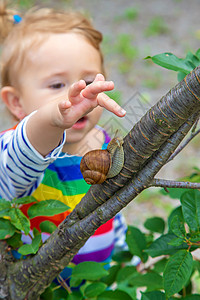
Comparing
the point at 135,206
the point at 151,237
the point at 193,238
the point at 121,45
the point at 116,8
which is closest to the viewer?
the point at 193,238

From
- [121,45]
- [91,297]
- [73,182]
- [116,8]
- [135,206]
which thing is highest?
[116,8]

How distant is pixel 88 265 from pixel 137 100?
0.35 metres

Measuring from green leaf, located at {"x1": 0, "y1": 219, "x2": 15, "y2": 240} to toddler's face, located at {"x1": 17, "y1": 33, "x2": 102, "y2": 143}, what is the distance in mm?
316

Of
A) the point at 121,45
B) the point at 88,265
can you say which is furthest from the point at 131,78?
the point at 88,265

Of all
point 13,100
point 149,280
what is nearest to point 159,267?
point 149,280

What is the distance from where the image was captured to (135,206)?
247cm

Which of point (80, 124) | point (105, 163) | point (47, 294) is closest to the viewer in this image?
point (105, 163)

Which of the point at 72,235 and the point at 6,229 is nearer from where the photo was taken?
the point at 72,235

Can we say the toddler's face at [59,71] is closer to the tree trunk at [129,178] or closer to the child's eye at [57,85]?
the child's eye at [57,85]

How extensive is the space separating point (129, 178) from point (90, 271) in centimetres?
27

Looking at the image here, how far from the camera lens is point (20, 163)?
88cm

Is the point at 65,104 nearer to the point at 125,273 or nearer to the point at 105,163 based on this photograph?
the point at 105,163

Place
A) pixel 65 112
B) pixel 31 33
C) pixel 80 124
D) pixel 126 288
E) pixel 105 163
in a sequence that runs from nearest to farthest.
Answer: pixel 105 163
pixel 65 112
pixel 126 288
pixel 80 124
pixel 31 33

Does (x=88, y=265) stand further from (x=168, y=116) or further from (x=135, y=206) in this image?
(x=135, y=206)
